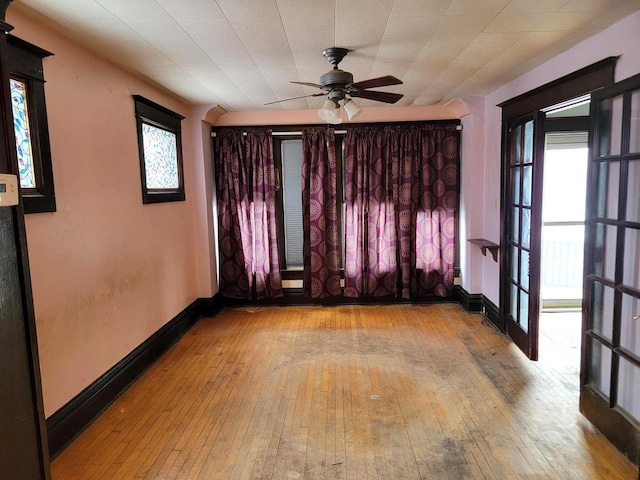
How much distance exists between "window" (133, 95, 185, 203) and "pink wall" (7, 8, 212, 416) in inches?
3.8

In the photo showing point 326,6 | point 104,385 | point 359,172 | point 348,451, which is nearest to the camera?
point 326,6

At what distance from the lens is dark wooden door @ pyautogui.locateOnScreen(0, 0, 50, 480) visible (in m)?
1.40

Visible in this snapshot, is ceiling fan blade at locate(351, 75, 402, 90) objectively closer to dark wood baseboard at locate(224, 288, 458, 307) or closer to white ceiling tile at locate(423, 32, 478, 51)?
white ceiling tile at locate(423, 32, 478, 51)

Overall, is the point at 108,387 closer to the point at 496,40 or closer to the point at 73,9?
the point at 73,9

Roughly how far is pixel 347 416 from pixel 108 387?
5.64ft

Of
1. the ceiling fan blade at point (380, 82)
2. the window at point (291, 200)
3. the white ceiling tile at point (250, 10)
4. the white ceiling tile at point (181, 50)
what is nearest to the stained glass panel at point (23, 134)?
the white ceiling tile at point (181, 50)

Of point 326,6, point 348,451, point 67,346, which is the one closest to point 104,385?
point 67,346

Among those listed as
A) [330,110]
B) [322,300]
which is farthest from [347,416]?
[322,300]

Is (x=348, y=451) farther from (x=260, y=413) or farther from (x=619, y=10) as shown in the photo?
(x=619, y=10)

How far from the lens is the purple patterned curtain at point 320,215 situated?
16.4 feet

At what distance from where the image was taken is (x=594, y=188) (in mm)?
2492

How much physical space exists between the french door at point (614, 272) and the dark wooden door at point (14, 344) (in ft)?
9.27

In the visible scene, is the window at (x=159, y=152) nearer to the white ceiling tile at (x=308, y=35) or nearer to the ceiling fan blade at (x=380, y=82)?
the white ceiling tile at (x=308, y=35)

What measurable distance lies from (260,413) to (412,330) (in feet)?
Answer: 6.84
